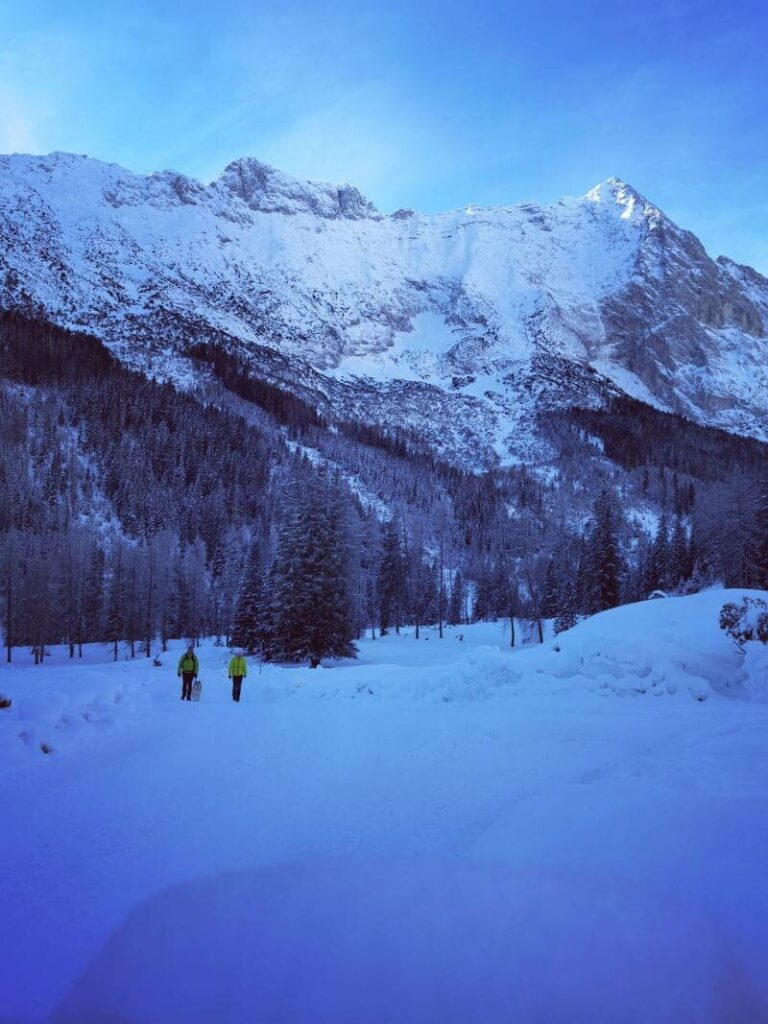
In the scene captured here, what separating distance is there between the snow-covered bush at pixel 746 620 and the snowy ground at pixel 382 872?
18.0 ft

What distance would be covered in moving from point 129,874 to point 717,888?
4.73 meters

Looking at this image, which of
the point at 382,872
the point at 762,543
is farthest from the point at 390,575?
the point at 382,872

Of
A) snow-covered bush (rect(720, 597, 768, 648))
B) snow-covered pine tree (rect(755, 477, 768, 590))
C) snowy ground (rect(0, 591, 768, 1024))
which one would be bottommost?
snowy ground (rect(0, 591, 768, 1024))

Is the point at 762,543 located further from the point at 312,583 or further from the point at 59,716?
the point at 59,716

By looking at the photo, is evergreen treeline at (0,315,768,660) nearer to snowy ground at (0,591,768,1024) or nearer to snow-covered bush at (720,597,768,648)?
snow-covered bush at (720,597,768,648)

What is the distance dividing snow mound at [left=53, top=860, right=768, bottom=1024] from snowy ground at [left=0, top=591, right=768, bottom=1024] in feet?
0.05

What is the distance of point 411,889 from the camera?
434cm

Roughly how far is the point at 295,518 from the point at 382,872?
2771 centimetres

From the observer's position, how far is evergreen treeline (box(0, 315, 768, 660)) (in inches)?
1618

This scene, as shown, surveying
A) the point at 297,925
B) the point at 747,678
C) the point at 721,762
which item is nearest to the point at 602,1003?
the point at 297,925

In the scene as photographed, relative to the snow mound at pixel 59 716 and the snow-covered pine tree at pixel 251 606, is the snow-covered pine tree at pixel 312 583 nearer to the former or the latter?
the snow-covered pine tree at pixel 251 606

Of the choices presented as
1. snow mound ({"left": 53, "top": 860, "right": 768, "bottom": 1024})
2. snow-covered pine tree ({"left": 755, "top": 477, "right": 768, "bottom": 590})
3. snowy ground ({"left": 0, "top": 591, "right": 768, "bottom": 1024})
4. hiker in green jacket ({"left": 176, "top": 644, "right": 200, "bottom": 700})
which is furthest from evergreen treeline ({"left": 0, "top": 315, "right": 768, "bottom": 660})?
snow mound ({"left": 53, "top": 860, "right": 768, "bottom": 1024})

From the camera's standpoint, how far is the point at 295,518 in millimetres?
31719

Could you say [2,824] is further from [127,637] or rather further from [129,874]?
[127,637]
